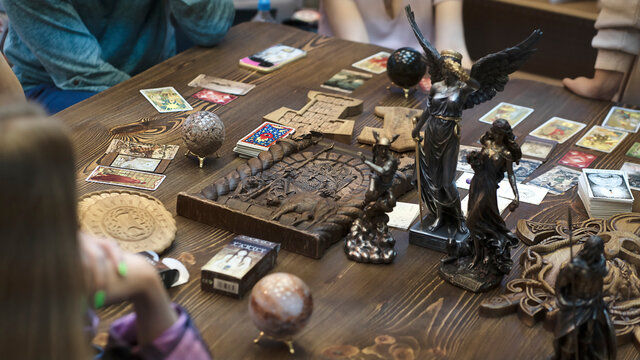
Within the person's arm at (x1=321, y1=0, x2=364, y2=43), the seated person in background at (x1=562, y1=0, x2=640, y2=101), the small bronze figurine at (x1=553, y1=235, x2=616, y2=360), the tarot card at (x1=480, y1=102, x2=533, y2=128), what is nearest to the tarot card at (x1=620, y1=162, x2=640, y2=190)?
the tarot card at (x1=480, y1=102, x2=533, y2=128)

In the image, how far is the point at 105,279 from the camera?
1382mm

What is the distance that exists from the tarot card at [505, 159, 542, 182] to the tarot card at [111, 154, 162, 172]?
1422 mm

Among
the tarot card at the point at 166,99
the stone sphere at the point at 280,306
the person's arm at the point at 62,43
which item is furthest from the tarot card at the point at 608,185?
the person's arm at the point at 62,43

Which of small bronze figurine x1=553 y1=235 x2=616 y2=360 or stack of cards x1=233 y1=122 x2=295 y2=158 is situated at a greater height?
small bronze figurine x1=553 y1=235 x2=616 y2=360

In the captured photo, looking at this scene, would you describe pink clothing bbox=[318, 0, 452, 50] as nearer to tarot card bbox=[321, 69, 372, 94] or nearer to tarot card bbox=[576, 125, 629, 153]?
tarot card bbox=[321, 69, 372, 94]

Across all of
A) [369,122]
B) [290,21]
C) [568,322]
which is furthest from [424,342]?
[290,21]

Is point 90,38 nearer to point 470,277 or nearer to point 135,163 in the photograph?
point 135,163

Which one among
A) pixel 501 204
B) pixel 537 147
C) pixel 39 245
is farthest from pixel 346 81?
pixel 39 245

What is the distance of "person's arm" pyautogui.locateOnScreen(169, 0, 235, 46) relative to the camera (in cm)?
384

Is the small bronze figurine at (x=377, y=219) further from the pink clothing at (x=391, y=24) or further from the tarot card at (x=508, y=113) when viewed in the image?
the pink clothing at (x=391, y=24)

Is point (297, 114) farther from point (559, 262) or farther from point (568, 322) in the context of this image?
point (568, 322)

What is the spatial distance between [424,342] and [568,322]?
1.37 feet

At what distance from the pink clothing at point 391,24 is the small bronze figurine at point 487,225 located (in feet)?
8.28

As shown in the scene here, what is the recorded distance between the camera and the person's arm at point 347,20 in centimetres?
455
